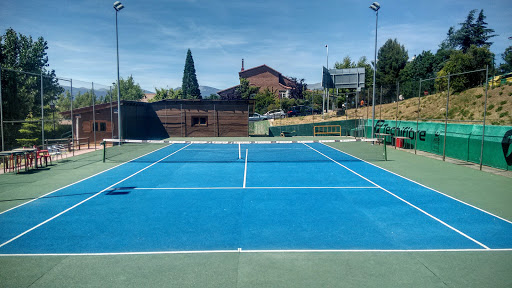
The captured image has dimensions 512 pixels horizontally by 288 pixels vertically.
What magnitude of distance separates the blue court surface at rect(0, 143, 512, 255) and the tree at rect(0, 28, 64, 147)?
42.8 ft

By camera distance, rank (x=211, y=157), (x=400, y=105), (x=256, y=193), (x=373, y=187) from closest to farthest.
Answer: (x=256, y=193) → (x=373, y=187) → (x=211, y=157) → (x=400, y=105)

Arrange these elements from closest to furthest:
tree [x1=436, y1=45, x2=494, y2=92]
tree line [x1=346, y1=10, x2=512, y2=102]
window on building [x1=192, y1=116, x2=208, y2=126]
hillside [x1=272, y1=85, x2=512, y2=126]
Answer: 1. hillside [x1=272, y1=85, x2=512, y2=126]
2. tree [x1=436, y1=45, x2=494, y2=92]
3. window on building [x1=192, y1=116, x2=208, y2=126]
4. tree line [x1=346, y1=10, x2=512, y2=102]

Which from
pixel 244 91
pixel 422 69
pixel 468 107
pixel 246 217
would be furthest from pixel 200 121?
pixel 422 69

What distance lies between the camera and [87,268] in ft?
20.6

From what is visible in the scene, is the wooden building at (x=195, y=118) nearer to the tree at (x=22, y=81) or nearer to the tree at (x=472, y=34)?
the tree at (x=22, y=81)

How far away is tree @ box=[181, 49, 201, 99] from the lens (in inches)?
2829

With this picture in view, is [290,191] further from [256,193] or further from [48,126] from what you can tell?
[48,126]

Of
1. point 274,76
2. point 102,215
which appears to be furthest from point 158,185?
point 274,76

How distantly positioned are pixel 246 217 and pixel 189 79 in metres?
66.8

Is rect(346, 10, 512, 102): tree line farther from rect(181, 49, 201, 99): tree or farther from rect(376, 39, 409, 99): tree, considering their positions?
rect(181, 49, 201, 99): tree

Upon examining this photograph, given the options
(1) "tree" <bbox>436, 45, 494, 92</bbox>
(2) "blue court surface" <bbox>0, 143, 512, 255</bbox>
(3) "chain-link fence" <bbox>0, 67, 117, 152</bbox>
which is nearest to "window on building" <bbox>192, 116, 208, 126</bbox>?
(3) "chain-link fence" <bbox>0, 67, 117, 152</bbox>

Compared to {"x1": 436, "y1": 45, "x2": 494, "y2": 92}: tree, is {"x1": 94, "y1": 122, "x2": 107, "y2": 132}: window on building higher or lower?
lower

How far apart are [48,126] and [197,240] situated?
71.1ft

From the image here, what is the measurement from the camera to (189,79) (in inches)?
2852
